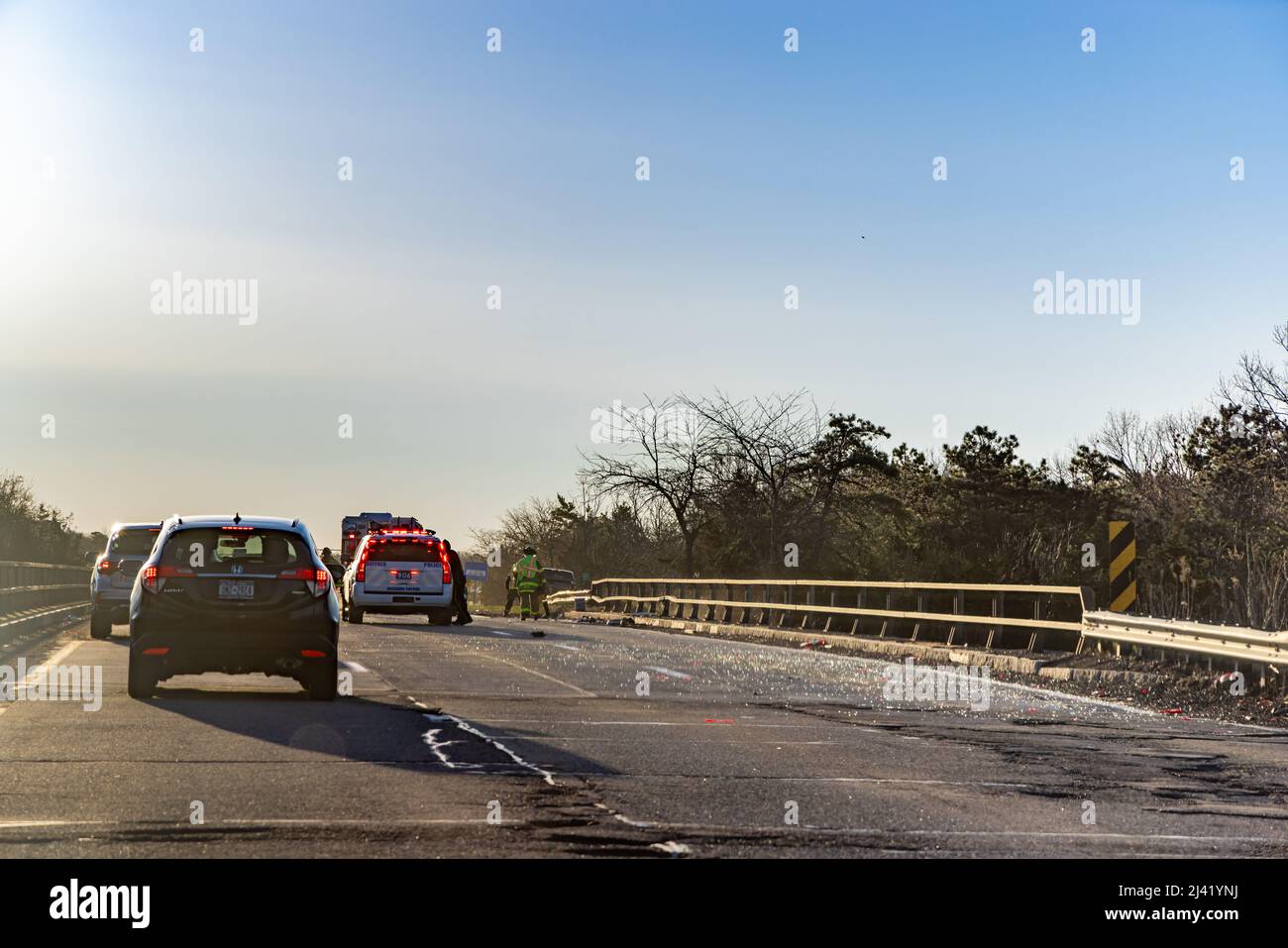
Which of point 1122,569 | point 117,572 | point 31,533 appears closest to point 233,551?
point 117,572

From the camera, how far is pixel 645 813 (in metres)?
9.54

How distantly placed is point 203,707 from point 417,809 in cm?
642

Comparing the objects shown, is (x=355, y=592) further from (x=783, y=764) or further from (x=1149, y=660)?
(x=783, y=764)

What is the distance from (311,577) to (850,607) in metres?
22.1

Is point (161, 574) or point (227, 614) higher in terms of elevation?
point (161, 574)

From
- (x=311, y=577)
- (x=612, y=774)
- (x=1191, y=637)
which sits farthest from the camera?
(x=1191, y=637)

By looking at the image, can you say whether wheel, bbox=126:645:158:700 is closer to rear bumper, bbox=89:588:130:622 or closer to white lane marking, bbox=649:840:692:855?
white lane marking, bbox=649:840:692:855

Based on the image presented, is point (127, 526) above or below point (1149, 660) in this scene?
above

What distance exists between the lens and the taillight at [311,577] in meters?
16.2

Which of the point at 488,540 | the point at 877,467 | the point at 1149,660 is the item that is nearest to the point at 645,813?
the point at 1149,660

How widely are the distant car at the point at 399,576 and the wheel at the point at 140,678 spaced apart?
18.8 meters

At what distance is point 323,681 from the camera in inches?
635

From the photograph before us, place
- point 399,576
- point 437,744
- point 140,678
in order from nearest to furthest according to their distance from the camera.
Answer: point 437,744, point 140,678, point 399,576

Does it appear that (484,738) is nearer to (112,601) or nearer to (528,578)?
(112,601)
